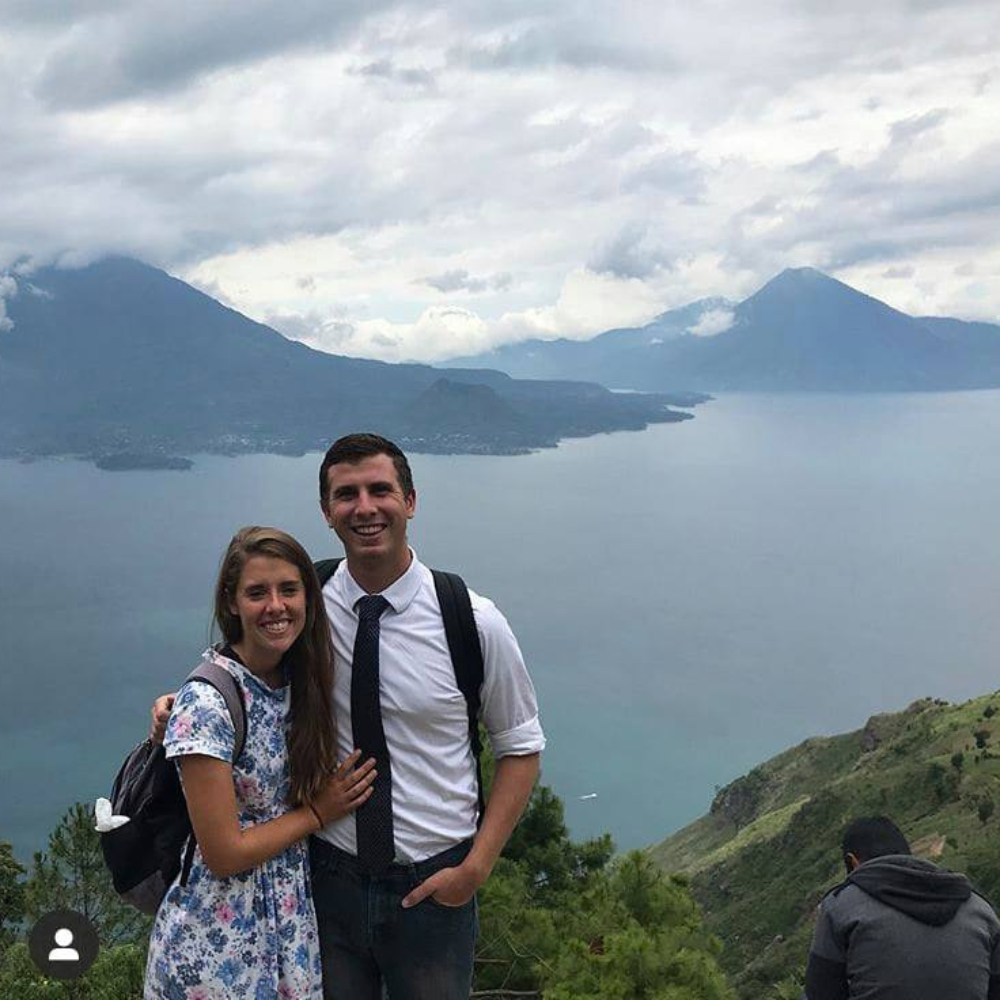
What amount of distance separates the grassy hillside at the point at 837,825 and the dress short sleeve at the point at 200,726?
24.9 meters

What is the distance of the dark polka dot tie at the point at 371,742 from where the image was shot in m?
2.46

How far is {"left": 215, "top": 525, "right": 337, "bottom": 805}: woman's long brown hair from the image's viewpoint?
7.89 feet

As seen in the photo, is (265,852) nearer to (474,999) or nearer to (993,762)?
(474,999)

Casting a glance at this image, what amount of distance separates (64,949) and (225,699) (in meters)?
0.68

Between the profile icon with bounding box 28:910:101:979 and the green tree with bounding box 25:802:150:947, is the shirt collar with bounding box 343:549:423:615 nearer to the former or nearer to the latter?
the profile icon with bounding box 28:910:101:979

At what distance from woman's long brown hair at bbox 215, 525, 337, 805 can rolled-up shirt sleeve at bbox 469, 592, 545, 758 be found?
383 millimetres

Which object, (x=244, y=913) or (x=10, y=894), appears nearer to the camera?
(x=244, y=913)

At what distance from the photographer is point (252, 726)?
7.79ft

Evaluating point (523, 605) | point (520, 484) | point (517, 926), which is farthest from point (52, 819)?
point (520, 484)

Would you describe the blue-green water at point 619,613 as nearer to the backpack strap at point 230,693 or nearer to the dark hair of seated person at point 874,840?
the dark hair of seated person at point 874,840

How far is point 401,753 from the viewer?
251 centimetres

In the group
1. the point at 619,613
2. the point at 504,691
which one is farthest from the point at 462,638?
the point at 619,613

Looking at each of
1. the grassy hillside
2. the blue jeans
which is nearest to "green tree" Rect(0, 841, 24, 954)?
the grassy hillside

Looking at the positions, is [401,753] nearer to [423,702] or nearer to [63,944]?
[423,702]
